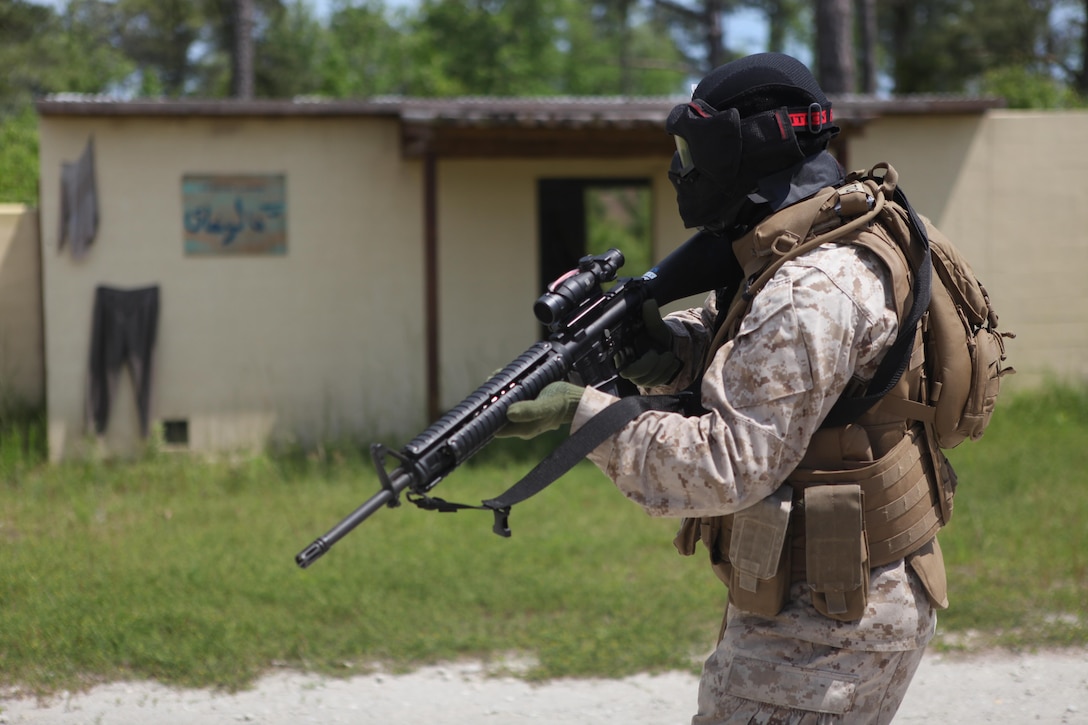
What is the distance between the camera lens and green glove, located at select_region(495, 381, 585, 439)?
198 centimetres

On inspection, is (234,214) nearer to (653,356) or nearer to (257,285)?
(257,285)

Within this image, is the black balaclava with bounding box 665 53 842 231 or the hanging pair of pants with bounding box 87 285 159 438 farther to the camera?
the hanging pair of pants with bounding box 87 285 159 438

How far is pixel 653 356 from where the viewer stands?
7.91ft

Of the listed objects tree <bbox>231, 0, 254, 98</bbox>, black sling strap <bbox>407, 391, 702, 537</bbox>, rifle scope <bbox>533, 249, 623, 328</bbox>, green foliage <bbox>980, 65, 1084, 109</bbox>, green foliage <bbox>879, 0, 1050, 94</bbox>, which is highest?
green foliage <bbox>879, 0, 1050, 94</bbox>

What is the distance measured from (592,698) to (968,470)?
3962mm

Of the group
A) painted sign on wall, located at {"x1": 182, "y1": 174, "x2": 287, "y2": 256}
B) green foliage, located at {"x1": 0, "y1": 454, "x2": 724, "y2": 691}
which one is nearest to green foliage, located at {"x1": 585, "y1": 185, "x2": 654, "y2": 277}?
painted sign on wall, located at {"x1": 182, "y1": 174, "x2": 287, "y2": 256}

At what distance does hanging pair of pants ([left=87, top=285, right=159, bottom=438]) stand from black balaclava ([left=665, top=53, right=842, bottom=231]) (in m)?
6.48

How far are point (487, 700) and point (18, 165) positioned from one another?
9.65 meters

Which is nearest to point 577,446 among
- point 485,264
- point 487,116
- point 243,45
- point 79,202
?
point 487,116

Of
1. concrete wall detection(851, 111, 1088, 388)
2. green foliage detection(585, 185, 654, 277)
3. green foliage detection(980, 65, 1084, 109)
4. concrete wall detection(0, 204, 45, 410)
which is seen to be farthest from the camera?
green foliage detection(585, 185, 654, 277)

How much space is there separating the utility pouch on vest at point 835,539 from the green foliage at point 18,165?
9849mm

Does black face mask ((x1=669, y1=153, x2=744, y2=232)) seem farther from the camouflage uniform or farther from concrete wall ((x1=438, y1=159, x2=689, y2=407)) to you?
concrete wall ((x1=438, y1=159, x2=689, y2=407))

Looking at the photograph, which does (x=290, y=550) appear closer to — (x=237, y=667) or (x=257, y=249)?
(x=237, y=667)

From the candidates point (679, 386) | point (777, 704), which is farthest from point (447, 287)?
point (777, 704)
